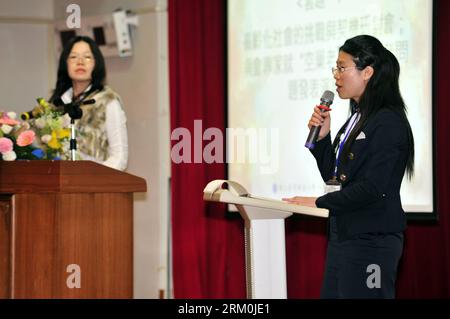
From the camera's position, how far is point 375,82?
7.52ft

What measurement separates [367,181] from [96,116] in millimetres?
1763

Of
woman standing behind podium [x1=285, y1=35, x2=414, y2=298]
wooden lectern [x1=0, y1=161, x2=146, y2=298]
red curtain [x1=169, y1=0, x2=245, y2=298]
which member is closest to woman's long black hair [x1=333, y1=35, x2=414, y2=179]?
woman standing behind podium [x1=285, y1=35, x2=414, y2=298]

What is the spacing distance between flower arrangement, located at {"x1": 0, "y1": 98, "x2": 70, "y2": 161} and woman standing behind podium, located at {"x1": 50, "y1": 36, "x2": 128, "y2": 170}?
49 centimetres

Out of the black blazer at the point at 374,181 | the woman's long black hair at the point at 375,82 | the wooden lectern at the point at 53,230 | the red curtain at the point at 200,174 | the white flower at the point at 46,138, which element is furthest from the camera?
the red curtain at the point at 200,174

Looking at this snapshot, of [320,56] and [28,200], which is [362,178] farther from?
Result: [320,56]

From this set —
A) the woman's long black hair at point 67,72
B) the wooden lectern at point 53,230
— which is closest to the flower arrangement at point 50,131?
the wooden lectern at point 53,230

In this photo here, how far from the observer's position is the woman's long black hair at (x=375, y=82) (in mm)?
2270

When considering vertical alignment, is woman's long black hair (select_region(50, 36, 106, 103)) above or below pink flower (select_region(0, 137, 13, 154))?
above

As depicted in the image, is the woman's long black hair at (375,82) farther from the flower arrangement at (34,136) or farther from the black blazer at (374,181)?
the flower arrangement at (34,136)

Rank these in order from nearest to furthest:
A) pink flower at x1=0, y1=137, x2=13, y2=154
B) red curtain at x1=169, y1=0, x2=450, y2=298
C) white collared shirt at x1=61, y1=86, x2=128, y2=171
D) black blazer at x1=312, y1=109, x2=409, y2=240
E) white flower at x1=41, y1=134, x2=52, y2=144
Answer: black blazer at x1=312, y1=109, x2=409, y2=240 < pink flower at x1=0, y1=137, x2=13, y2=154 < white flower at x1=41, y1=134, x2=52, y2=144 < white collared shirt at x1=61, y1=86, x2=128, y2=171 < red curtain at x1=169, y1=0, x2=450, y2=298

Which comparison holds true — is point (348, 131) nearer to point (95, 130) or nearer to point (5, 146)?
point (5, 146)

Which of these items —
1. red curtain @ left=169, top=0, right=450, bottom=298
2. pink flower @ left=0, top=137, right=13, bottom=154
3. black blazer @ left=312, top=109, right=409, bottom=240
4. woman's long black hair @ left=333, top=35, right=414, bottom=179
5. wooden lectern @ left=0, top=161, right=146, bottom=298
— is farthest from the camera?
red curtain @ left=169, top=0, right=450, bottom=298

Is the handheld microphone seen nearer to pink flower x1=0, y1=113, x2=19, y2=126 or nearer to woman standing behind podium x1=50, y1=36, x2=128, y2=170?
pink flower x1=0, y1=113, x2=19, y2=126

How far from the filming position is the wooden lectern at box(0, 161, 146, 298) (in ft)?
8.48
